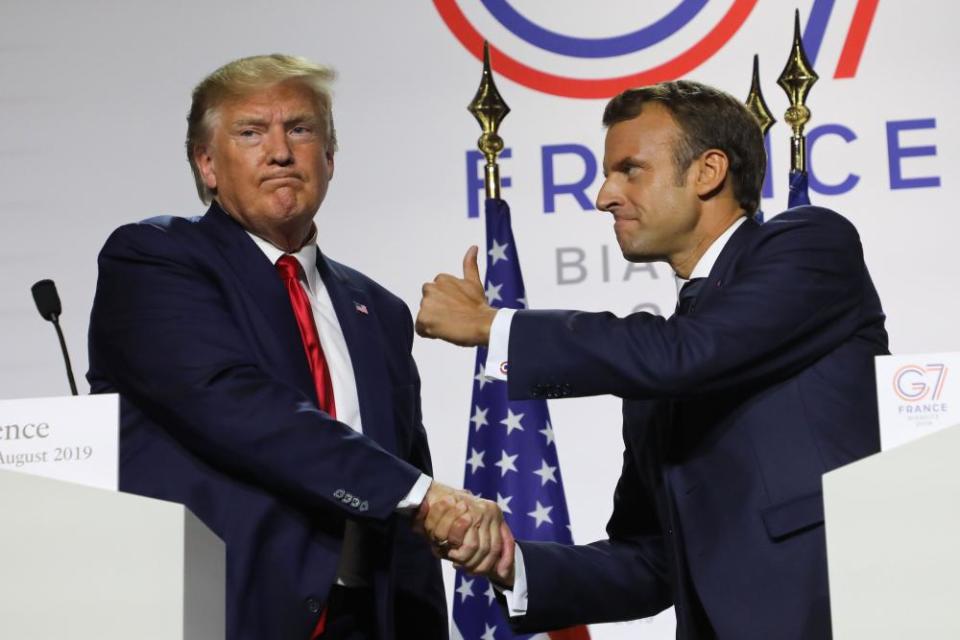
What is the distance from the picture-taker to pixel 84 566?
2.28m

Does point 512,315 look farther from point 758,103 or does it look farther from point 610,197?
point 758,103

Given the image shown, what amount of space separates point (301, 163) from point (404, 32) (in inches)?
77.5

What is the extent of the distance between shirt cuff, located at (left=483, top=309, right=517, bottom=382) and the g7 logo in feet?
2.89

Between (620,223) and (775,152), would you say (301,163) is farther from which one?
(775,152)

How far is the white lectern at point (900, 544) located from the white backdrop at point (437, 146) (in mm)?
2634

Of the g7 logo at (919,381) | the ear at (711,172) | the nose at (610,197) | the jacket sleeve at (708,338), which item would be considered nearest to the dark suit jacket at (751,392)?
the jacket sleeve at (708,338)

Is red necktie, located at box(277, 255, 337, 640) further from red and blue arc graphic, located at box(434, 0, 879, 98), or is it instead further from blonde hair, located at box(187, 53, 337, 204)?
red and blue arc graphic, located at box(434, 0, 879, 98)

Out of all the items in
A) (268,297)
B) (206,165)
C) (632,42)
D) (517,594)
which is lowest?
(517,594)

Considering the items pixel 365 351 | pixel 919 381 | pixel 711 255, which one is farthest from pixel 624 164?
pixel 919 381

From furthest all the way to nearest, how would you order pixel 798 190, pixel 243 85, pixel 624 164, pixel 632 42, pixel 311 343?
pixel 632 42
pixel 798 190
pixel 243 85
pixel 624 164
pixel 311 343

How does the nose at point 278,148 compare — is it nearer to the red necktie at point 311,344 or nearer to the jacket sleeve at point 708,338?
the red necktie at point 311,344

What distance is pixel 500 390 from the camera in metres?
4.75

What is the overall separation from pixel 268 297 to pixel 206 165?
453 mm

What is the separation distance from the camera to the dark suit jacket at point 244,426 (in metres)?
3.04
